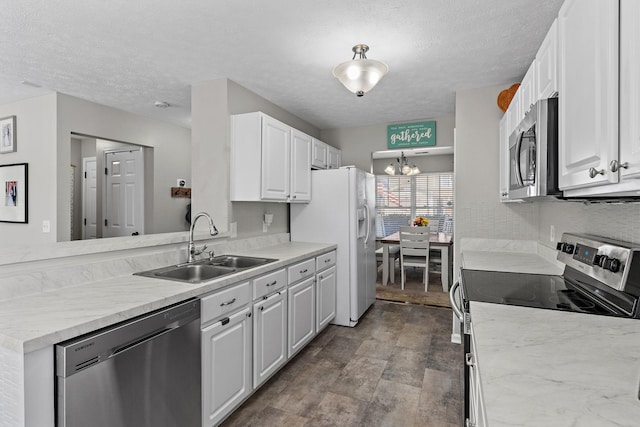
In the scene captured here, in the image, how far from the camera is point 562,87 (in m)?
1.24

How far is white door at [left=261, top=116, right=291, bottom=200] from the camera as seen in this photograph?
2871 millimetres

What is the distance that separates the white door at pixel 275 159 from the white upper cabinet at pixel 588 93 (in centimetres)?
211

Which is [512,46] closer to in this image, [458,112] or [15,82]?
[458,112]

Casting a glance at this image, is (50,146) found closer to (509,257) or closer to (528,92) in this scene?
(528,92)

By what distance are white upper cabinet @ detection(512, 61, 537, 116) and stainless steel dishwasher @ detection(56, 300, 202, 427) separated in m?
2.06

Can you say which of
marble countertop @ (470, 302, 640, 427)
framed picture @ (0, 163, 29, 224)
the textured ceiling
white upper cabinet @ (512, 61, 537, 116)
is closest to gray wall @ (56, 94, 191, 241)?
the textured ceiling

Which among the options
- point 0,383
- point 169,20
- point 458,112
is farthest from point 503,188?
point 0,383

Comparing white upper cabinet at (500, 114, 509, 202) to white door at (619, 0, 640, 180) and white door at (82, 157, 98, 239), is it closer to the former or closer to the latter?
white door at (619, 0, 640, 180)

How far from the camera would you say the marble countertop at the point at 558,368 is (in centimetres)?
65

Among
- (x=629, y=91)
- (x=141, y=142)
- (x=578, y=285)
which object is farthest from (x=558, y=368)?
(x=141, y=142)

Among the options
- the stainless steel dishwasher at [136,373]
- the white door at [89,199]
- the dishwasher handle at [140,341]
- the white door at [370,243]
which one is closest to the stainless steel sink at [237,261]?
the stainless steel dishwasher at [136,373]

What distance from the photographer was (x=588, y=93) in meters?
1.01

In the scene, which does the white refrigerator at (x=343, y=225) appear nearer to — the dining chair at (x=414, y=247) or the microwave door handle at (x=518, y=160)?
the dining chair at (x=414, y=247)

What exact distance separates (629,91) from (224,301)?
6.14ft
